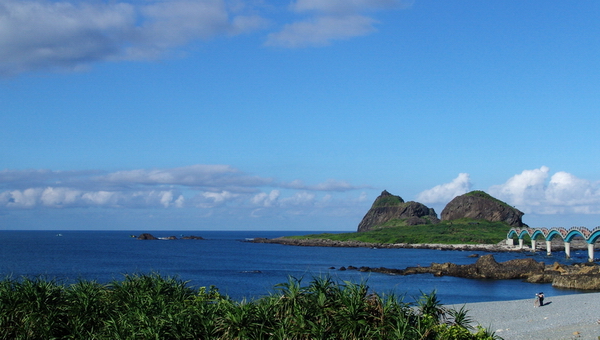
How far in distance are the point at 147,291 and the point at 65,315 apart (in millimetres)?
3203

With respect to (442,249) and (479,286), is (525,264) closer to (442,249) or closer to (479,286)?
(479,286)

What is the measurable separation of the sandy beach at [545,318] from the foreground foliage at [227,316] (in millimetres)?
12220

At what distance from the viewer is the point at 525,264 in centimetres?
8200

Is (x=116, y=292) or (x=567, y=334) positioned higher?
(x=116, y=292)

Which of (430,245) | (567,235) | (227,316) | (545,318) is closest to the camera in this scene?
(227,316)

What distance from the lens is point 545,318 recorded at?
36.4 m

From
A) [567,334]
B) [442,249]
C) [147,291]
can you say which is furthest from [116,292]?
[442,249]

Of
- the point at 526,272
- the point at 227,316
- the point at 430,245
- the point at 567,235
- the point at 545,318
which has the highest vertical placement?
the point at 567,235

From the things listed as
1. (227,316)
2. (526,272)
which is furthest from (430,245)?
(227,316)

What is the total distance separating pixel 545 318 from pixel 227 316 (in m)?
27.6

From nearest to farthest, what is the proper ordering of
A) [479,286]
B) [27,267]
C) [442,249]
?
A: [479,286] < [27,267] < [442,249]

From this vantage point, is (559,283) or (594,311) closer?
(594,311)

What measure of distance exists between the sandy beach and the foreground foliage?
12220 millimetres

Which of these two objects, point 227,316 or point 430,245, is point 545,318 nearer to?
point 227,316
